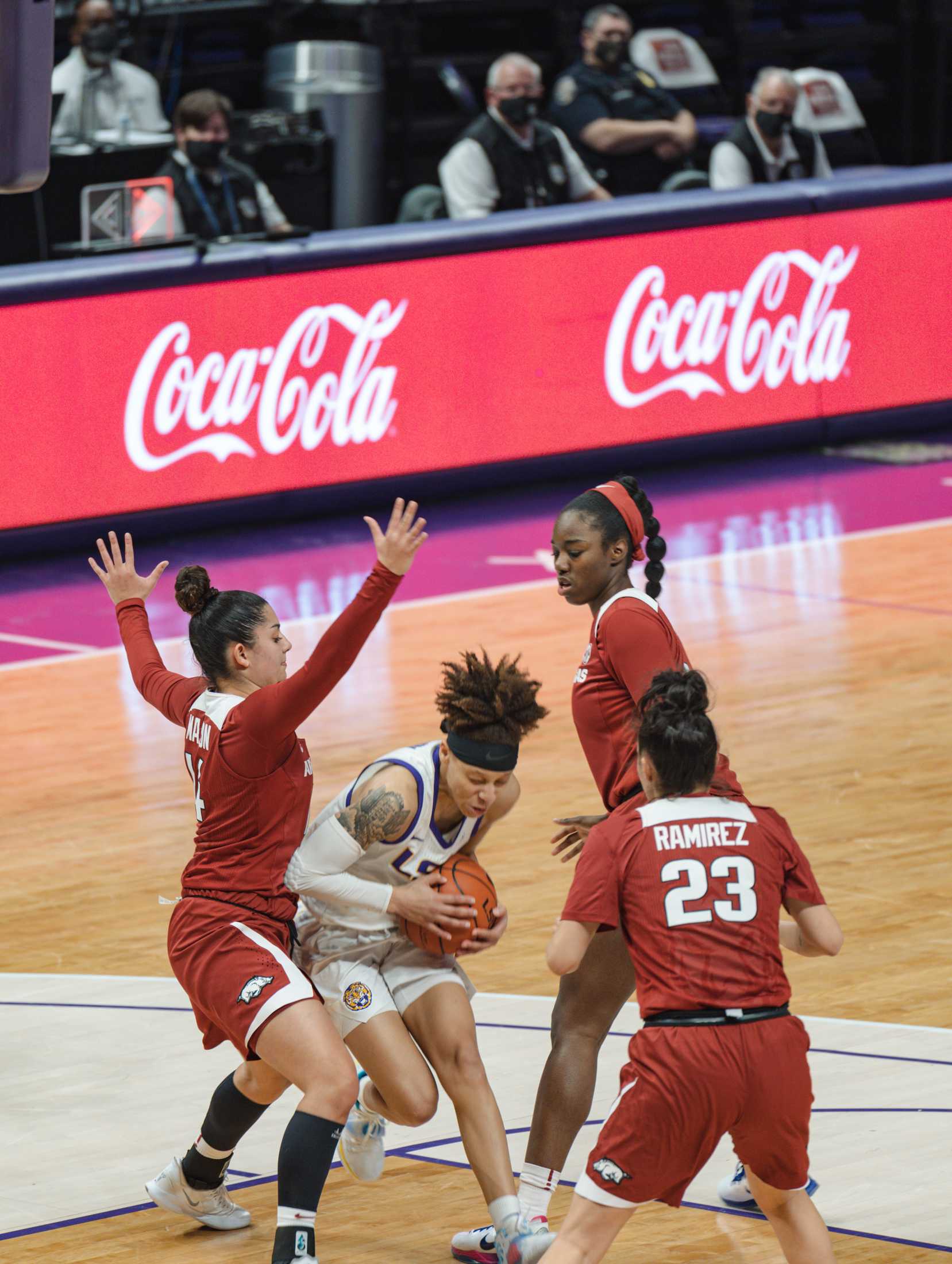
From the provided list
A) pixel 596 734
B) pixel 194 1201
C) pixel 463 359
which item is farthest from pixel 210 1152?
pixel 463 359

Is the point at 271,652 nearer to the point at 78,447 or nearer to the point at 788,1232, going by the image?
the point at 788,1232

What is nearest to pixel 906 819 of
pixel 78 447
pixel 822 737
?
pixel 822 737

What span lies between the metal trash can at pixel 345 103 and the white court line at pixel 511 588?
170 inches

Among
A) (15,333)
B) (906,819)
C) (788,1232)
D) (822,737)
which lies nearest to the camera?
(788,1232)

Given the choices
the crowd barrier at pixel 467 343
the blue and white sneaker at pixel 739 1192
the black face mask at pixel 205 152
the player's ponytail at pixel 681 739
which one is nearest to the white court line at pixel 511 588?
the crowd barrier at pixel 467 343

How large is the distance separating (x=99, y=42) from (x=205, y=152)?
1.18 m

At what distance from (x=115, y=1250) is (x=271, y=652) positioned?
4.69 feet

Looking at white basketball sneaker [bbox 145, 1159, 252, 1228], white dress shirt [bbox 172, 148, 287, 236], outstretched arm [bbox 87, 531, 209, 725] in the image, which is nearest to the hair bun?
outstretched arm [bbox 87, 531, 209, 725]

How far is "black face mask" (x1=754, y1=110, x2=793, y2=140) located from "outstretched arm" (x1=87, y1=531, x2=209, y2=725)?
11.1 meters

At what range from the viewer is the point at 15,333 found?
13039 mm

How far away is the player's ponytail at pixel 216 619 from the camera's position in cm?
565

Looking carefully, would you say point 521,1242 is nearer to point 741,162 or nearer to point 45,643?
point 45,643

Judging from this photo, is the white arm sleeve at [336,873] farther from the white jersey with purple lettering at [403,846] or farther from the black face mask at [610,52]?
the black face mask at [610,52]

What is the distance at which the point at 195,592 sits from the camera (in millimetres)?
5738
